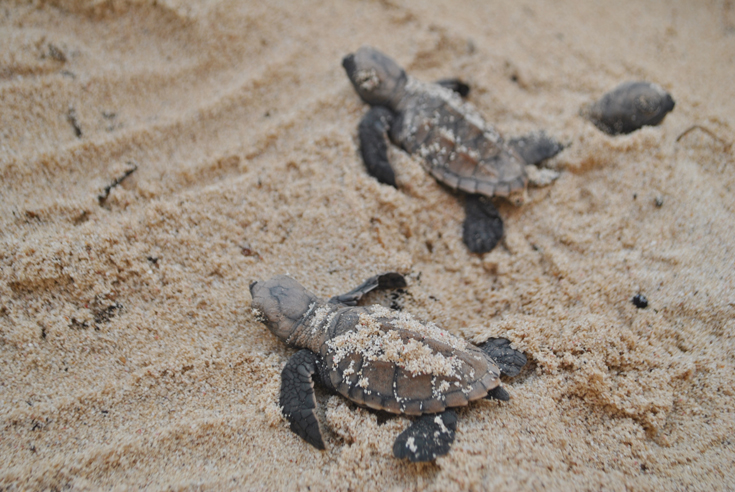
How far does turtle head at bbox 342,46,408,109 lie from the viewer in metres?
3.03

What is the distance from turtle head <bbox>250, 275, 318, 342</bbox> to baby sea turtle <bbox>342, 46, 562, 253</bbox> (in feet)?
3.49

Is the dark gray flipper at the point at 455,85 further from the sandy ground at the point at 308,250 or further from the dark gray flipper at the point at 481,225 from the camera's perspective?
the dark gray flipper at the point at 481,225

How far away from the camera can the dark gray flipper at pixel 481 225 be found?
262 cm

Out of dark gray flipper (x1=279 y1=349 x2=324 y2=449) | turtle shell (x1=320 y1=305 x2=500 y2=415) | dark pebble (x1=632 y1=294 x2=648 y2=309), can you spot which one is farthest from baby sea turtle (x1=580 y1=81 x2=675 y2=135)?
dark gray flipper (x1=279 y1=349 x2=324 y2=449)

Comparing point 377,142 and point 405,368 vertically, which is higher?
point 377,142

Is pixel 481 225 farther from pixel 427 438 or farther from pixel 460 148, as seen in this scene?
pixel 427 438

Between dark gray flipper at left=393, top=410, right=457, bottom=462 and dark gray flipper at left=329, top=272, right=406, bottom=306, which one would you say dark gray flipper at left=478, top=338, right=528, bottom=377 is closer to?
dark gray flipper at left=393, top=410, right=457, bottom=462

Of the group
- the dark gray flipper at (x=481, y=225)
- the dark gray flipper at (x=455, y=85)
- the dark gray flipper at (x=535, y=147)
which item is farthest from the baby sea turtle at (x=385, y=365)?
the dark gray flipper at (x=455, y=85)

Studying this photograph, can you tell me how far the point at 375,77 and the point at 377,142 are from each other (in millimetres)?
557

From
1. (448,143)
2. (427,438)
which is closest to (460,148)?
(448,143)

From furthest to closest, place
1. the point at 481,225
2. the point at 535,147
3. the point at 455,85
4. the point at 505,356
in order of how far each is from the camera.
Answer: the point at 455,85 < the point at 535,147 < the point at 481,225 < the point at 505,356

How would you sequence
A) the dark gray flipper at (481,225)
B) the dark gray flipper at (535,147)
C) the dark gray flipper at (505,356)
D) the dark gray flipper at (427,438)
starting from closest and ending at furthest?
the dark gray flipper at (427,438) → the dark gray flipper at (505,356) → the dark gray flipper at (481,225) → the dark gray flipper at (535,147)

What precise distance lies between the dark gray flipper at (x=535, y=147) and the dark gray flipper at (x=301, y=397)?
7.10 ft

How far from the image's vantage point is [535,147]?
2.97 m
